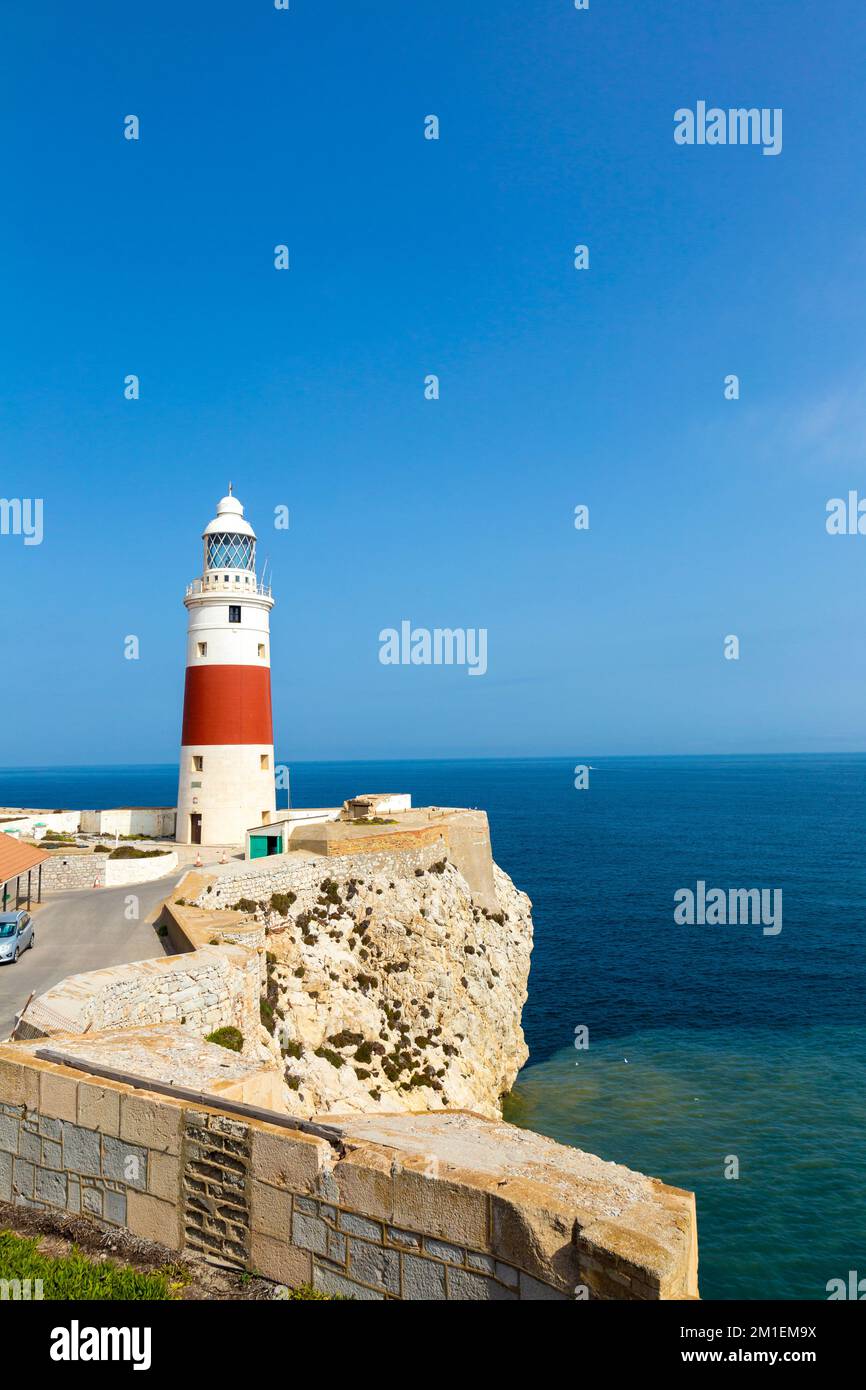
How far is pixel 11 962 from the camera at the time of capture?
17984mm

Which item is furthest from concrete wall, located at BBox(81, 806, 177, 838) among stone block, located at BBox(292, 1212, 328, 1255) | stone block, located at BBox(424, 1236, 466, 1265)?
stone block, located at BBox(424, 1236, 466, 1265)

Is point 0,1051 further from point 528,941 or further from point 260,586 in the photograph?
point 528,941

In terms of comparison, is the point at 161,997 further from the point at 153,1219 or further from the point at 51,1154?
the point at 153,1219

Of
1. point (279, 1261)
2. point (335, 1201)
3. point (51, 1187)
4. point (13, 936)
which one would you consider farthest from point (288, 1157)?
point (13, 936)

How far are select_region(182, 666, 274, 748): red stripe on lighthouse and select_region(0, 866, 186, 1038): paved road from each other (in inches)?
291

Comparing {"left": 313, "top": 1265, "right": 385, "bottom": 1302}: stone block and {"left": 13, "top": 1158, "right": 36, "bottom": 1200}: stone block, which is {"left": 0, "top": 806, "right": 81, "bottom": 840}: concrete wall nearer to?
{"left": 13, "top": 1158, "right": 36, "bottom": 1200}: stone block

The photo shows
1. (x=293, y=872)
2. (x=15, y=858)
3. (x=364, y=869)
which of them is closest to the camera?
(x=15, y=858)

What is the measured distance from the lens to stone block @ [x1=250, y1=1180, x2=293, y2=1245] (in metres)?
6.75

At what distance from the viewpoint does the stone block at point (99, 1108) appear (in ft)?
25.2

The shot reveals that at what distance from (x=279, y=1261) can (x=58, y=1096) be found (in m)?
2.89

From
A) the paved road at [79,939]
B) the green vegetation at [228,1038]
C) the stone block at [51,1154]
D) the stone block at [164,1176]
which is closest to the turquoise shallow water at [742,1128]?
the green vegetation at [228,1038]

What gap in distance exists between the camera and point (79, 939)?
67.2 feet

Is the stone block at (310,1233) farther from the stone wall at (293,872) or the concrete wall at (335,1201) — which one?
the stone wall at (293,872)

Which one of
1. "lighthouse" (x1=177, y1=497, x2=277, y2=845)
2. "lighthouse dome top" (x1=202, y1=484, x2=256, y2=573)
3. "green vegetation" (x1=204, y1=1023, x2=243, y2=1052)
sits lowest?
"green vegetation" (x1=204, y1=1023, x2=243, y2=1052)
